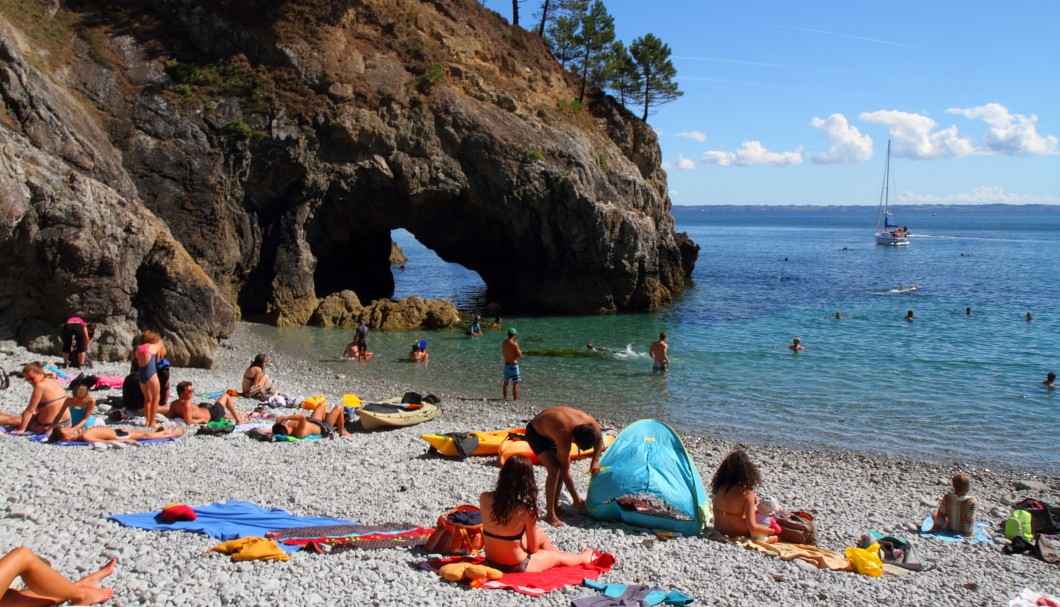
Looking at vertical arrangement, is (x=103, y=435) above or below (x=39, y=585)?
below

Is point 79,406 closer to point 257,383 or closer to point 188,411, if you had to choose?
point 188,411

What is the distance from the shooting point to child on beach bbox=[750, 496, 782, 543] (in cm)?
951

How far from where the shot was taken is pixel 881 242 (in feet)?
296

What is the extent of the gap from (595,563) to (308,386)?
1328cm

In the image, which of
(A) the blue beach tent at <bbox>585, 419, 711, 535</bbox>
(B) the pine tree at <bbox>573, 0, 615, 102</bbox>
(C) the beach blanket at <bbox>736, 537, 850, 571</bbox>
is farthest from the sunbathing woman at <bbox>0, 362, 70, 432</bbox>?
(B) the pine tree at <bbox>573, 0, 615, 102</bbox>

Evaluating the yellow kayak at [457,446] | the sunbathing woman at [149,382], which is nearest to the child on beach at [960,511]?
the yellow kayak at [457,446]

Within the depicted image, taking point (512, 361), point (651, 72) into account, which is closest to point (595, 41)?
point (651, 72)

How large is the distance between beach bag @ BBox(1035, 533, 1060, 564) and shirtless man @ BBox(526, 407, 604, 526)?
18.5 ft

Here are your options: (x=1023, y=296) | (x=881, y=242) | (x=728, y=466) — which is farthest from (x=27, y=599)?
(x=881, y=242)

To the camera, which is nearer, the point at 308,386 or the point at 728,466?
the point at 728,466

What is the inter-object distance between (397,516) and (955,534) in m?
7.40

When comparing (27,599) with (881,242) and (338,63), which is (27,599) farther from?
Result: (881,242)

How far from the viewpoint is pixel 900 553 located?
31.2ft

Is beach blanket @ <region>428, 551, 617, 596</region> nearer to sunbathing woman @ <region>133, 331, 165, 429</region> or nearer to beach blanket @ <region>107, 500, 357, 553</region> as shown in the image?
beach blanket @ <region>107, 500, 357, 553</region>
